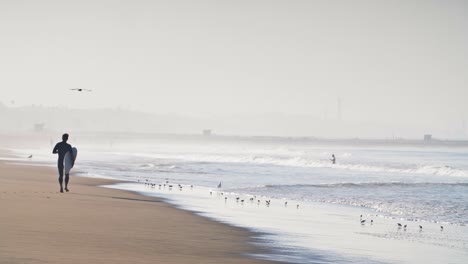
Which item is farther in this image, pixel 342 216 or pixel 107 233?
pixel 342 216

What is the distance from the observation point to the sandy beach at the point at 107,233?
1322 centimetres

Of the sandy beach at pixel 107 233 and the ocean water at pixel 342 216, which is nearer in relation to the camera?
the sandy beach at pixel 107 233

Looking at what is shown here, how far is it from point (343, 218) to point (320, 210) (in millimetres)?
2419

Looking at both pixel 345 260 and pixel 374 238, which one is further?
pixel 374 238

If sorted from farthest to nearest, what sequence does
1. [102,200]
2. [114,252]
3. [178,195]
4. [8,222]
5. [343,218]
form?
[178,195] < [102,200] < [343,218] < [8,222] < [114,252]

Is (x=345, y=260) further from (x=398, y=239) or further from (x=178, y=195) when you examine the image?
(x=178, y=195)

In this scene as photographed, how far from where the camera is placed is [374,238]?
59.7 ft

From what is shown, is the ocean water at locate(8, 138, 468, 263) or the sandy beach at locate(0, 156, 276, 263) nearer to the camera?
the sandy beach at locate(0, 156, 276, 263)

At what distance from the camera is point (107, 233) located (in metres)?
16.2

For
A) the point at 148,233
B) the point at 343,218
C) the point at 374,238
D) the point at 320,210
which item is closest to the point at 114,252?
the point at 148,233

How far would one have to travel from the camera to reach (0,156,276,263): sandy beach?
13219 mm

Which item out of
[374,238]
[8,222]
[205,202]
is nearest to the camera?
[8,222]

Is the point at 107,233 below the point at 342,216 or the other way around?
below

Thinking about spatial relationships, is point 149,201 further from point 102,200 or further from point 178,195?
point 178,195
